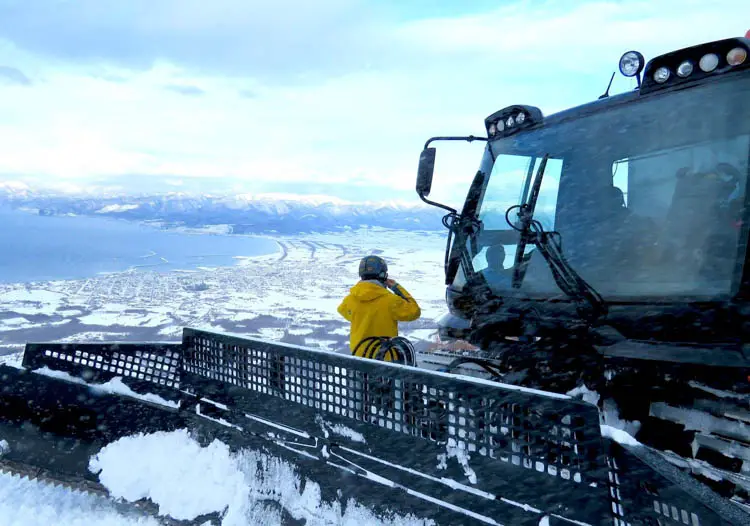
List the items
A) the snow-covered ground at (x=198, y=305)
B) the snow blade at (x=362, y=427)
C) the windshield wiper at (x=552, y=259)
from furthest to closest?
the snow-covered ground at (x=198, y=305), the windshield wiper at (x=552, y=259), the snow blade at (x=362, y=427)

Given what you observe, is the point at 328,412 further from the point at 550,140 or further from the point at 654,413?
the point at 550,140

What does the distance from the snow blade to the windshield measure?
4.33ft

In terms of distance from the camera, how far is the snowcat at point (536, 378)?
73.5 inches

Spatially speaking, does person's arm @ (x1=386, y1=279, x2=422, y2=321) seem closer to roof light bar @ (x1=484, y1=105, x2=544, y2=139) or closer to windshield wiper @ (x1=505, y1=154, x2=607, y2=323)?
windshield wiper @ (x1=505, y1=154, x2=607, y2=323)

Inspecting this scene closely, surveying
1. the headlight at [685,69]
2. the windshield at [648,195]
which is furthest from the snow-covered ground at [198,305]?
the headlight at [685,69]

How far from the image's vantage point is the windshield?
8.55ft

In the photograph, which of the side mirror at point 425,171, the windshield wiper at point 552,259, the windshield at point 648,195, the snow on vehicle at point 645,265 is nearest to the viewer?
the snow on vehicle at point 645,265

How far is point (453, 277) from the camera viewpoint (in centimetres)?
418

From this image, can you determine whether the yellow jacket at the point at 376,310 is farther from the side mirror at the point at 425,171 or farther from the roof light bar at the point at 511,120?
the roof light bar at the point at 511,120

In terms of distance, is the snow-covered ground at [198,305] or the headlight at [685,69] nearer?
the headlight at [685,69]

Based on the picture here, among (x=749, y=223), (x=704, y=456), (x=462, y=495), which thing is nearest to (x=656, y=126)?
(x=749, y=223)

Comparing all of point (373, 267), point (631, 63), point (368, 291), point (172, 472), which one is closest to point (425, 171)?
point (373, 267)

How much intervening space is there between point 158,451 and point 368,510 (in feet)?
4.67

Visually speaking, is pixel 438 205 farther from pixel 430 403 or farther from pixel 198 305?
pixel 198 305
